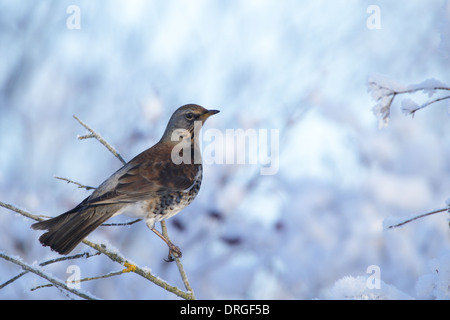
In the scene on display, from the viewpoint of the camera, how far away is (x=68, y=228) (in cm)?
322

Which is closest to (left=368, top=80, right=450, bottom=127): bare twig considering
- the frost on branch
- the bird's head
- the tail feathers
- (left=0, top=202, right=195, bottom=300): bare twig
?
the frost on branch

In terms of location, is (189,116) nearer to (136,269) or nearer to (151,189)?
(151,189)

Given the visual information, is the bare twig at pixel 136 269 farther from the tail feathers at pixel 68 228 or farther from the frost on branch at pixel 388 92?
the frost on branch at pixel 388 92

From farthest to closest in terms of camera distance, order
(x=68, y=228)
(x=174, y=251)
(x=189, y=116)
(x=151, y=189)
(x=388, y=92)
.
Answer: (x=189, y=116) → (x=151, y=189) → (x=174, y=251) → (x=68, y=228) → (x=388, y=92)

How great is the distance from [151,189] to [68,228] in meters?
1.17

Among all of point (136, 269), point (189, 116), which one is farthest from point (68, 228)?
point (189, 116)

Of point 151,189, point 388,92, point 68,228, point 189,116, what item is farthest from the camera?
point 189,116

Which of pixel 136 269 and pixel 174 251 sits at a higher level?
pixel 174 251

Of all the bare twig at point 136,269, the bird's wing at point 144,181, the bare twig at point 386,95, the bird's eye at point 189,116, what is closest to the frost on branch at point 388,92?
the bare twig at point 386,95

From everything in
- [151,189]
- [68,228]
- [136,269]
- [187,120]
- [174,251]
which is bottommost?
[136,269]

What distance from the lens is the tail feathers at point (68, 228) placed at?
3.01 metres

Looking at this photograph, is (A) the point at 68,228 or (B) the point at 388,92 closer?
(B) the point at 388,92

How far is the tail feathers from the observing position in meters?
3.01
